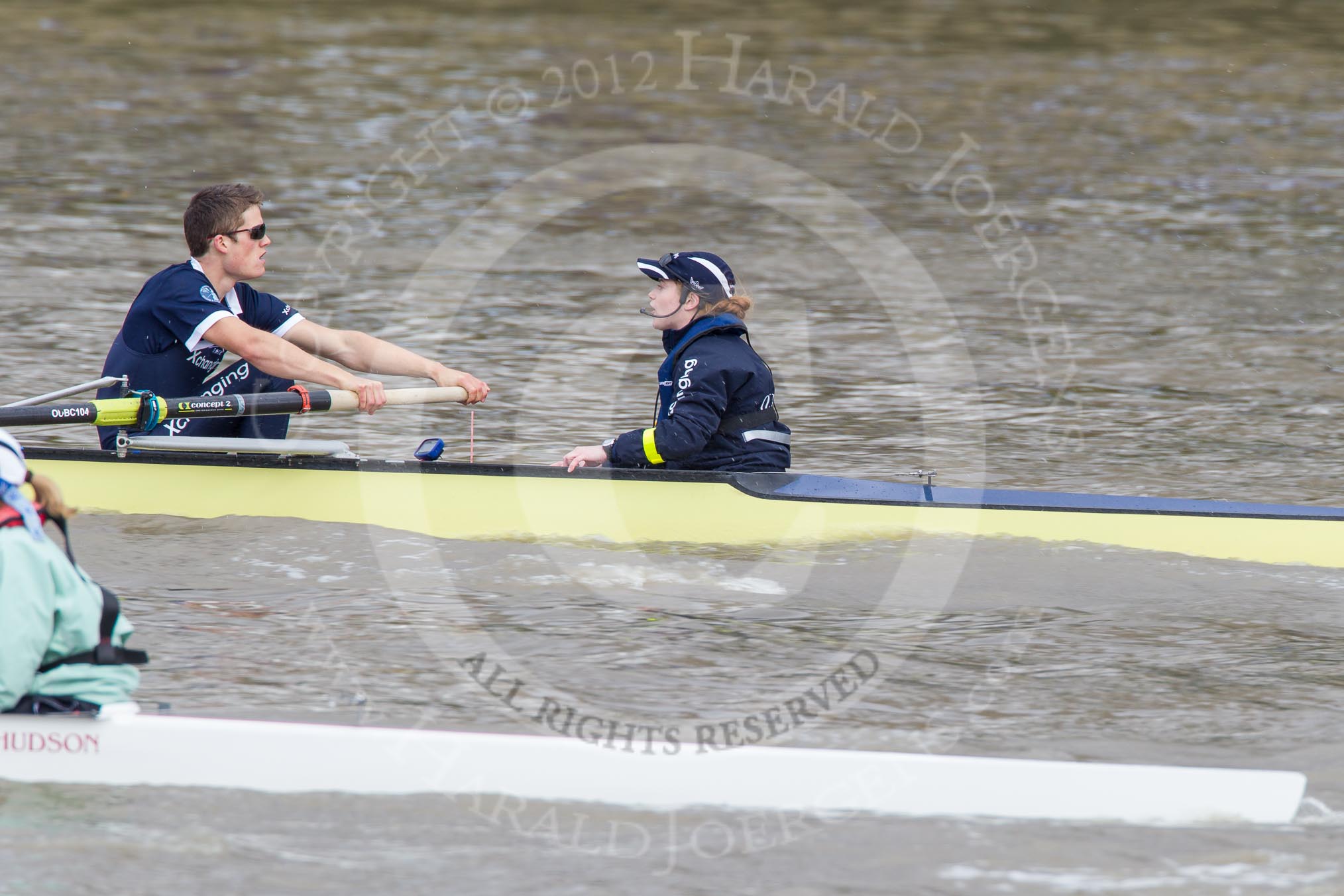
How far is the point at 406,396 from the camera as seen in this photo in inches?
285

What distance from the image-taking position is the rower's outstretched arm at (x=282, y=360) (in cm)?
720

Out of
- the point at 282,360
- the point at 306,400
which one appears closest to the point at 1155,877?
the point at 306,400

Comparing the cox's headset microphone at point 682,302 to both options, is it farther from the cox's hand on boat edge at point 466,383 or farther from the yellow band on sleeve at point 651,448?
the cox's hand on boat edge at point 466,383

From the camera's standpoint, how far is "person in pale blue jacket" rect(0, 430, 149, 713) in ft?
14.3

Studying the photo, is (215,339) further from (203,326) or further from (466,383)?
(466,383)

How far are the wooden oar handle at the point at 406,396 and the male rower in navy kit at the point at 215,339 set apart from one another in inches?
1.6

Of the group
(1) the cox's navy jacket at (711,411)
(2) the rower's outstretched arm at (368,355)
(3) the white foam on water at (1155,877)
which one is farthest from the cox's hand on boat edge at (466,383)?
(3) the white foam on water at (1155,877)

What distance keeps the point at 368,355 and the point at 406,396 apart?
2.70 feet

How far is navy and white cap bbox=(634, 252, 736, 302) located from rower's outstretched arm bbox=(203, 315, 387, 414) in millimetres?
1317

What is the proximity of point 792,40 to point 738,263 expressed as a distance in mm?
11779

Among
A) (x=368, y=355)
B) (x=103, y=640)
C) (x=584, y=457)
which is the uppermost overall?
(x=368, y=355)

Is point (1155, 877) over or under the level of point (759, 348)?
under

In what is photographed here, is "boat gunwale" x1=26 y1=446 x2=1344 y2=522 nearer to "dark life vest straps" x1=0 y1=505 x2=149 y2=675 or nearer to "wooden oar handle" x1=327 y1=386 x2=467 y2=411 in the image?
"wooden oar handle" x1=327 y1=386 x2=467 y2=411

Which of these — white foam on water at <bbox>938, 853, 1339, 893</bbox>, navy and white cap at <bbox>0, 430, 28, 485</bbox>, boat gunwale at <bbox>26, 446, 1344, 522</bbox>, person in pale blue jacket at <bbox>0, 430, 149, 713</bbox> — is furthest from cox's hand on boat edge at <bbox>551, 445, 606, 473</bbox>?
white foam on water at <bbox>938, 853, 1339, 893</bbox>
